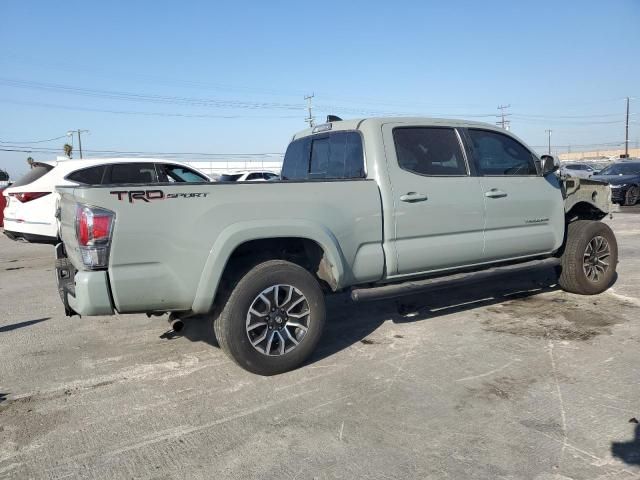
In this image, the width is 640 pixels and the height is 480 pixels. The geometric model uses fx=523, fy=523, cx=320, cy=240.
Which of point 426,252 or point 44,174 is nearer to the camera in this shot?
point 426,252

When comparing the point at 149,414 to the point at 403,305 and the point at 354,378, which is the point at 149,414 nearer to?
the point at 354,378

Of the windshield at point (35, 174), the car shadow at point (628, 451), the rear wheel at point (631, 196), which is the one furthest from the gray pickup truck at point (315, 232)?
the rear wheel at point (631, 196)

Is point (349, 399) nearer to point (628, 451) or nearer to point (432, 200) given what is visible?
point (628, 451)

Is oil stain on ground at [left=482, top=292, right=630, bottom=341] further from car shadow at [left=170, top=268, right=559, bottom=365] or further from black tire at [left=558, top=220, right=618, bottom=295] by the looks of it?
car shadow at [left=170, top=268, right=559, bottom=365]

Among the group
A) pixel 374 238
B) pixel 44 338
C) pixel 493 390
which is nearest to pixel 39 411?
pixel 44 338

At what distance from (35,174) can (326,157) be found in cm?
620

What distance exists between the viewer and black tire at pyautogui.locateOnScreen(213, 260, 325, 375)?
3.84 m

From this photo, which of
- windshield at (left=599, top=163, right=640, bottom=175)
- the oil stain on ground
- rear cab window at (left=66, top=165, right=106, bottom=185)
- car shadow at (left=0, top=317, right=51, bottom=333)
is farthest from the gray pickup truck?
windshield at (left=599, top=163, right=640, bottom=175)

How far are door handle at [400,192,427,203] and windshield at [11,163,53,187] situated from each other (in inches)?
272

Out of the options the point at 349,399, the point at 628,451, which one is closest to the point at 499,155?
the point at 349,399

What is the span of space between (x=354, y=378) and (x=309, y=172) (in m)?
2.45

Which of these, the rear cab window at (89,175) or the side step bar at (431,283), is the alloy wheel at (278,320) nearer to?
the side step bar at (431,283)

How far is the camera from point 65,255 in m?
4.36

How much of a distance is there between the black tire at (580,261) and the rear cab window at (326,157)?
2.88 metres
